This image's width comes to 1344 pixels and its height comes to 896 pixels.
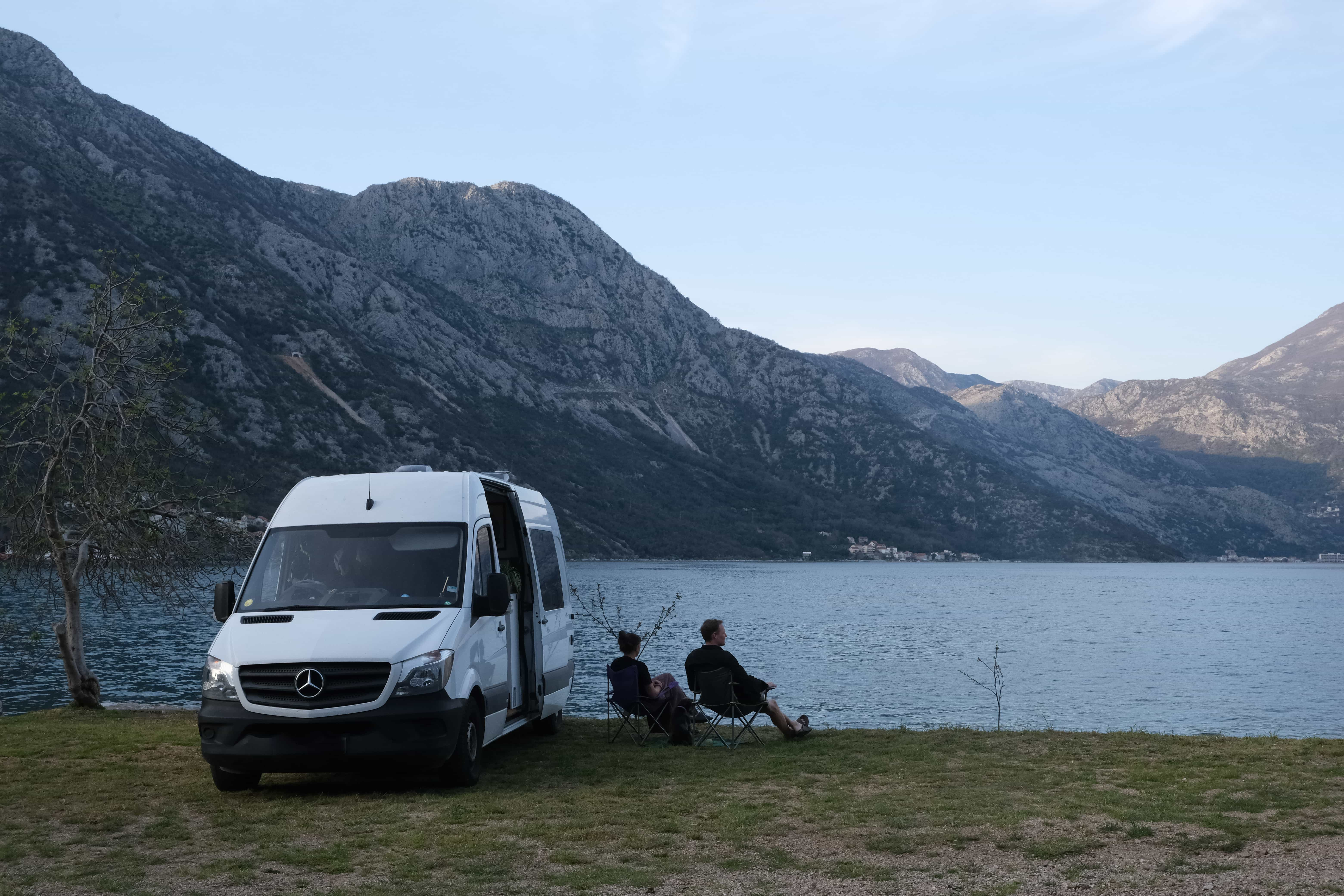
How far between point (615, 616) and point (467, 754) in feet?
208

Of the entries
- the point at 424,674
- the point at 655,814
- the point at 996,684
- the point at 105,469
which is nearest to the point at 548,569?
the point at 424,674

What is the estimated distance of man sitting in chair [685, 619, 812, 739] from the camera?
43.5ft

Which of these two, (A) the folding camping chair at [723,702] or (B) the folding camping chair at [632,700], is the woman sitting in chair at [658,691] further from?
(A) the folding camping chair at [723,702]

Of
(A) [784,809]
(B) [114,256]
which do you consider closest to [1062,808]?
(A) [784,809]

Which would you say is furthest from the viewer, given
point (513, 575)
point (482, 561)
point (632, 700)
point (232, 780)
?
point (632, 700)

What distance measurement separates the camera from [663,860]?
7.46 metres

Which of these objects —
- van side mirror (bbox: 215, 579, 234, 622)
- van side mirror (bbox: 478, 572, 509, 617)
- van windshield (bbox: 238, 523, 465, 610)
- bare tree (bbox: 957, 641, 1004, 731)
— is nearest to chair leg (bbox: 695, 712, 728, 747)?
van side mirror (bbox: 478, 572, 509, 617)

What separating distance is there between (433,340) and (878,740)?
178 meters

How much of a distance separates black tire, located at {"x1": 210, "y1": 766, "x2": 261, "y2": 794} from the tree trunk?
6.75m

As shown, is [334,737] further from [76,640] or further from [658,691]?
[76,640]

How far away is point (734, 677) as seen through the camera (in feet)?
44.1

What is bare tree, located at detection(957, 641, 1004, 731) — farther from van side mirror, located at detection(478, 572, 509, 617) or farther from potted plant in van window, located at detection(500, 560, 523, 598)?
van side mirror, located at detection(478, 572, 509, 617)

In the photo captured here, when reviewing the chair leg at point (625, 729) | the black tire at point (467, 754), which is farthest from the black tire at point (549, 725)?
the black tire at point (467, 754)

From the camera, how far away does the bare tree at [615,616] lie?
55.3ft
